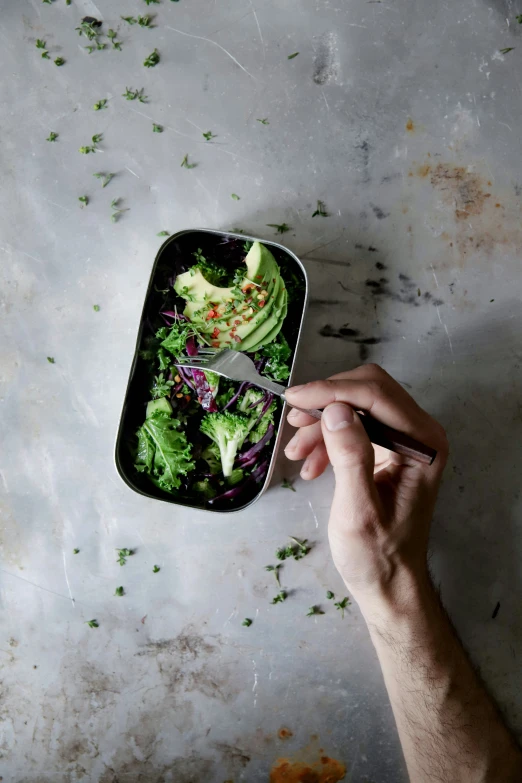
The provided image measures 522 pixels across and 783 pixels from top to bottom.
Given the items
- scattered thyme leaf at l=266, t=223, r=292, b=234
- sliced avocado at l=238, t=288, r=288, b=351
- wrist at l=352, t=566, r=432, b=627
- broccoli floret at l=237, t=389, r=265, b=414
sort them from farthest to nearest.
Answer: scattered thyme leaf at l=266, t=223, r=292, b=234
broccoli floret at l=237, t=389, r=265, b=414
sliced avocado at l=238, t=288, r=288, b=351
wrist at l=352, t=566, r=432, b=627

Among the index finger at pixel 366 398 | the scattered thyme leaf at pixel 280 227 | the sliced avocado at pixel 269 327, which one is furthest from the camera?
the scattered thyme leaf at pixel 280 227

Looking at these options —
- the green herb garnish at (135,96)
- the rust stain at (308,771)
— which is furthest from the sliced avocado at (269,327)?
the rust stain at (308,771)

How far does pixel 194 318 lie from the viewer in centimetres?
243

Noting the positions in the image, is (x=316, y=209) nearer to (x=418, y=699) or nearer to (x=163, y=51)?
(x=163, y=51)

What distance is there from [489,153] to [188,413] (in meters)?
1.78

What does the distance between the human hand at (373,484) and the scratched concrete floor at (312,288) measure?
0.42m

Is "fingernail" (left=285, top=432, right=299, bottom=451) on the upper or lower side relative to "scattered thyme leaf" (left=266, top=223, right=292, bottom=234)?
lower

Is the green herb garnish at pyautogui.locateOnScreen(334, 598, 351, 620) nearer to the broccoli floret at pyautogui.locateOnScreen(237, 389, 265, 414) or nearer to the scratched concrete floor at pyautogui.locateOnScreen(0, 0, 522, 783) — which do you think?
the scratched concrete floor at pyautogui.locateOnScreen(0, 0, 522, 783)

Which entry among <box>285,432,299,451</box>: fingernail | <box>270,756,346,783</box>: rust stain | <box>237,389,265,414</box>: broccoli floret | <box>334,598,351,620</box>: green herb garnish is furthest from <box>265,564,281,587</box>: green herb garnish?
<box>270,756,346,783</box>: rust stain

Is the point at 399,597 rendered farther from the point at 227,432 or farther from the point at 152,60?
the point at 152,60

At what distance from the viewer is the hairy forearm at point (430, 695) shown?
233 cm

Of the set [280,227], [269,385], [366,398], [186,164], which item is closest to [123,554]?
[269,385]

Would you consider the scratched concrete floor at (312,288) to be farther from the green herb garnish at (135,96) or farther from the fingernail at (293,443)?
the fingernail at (293,443)

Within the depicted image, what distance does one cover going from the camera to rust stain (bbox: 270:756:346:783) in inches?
106
